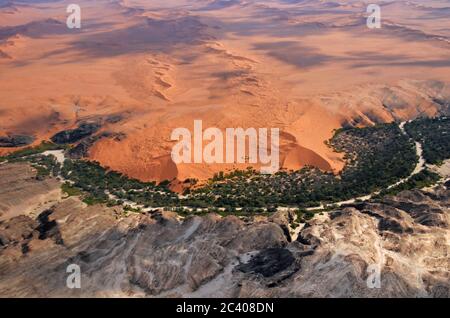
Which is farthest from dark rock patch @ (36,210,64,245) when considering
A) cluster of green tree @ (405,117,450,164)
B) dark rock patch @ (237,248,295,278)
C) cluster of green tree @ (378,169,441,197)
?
cluster of green tree @ (405,117,450,164)

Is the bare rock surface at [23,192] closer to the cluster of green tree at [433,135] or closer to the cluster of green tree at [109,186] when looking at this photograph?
the cluster of green tree at [109,186]

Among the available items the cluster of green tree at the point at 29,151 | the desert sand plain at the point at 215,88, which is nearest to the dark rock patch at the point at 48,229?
the desert sand plain at the point at 215,88

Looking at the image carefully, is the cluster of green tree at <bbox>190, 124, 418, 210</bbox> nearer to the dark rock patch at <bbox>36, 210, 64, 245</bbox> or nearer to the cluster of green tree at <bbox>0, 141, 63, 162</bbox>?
the dark rock patch at <bbox>36, 210, 64, 245</bbox>

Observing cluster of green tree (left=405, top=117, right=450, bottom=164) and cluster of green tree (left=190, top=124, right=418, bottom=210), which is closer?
cluster of green tree (left=190, top=124, right=418, bottom=210)

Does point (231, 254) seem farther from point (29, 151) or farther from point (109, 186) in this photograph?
point (29, 151)

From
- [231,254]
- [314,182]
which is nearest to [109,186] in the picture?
[231,254]

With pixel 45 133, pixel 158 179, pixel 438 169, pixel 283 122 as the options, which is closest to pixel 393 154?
pixel 438 169
